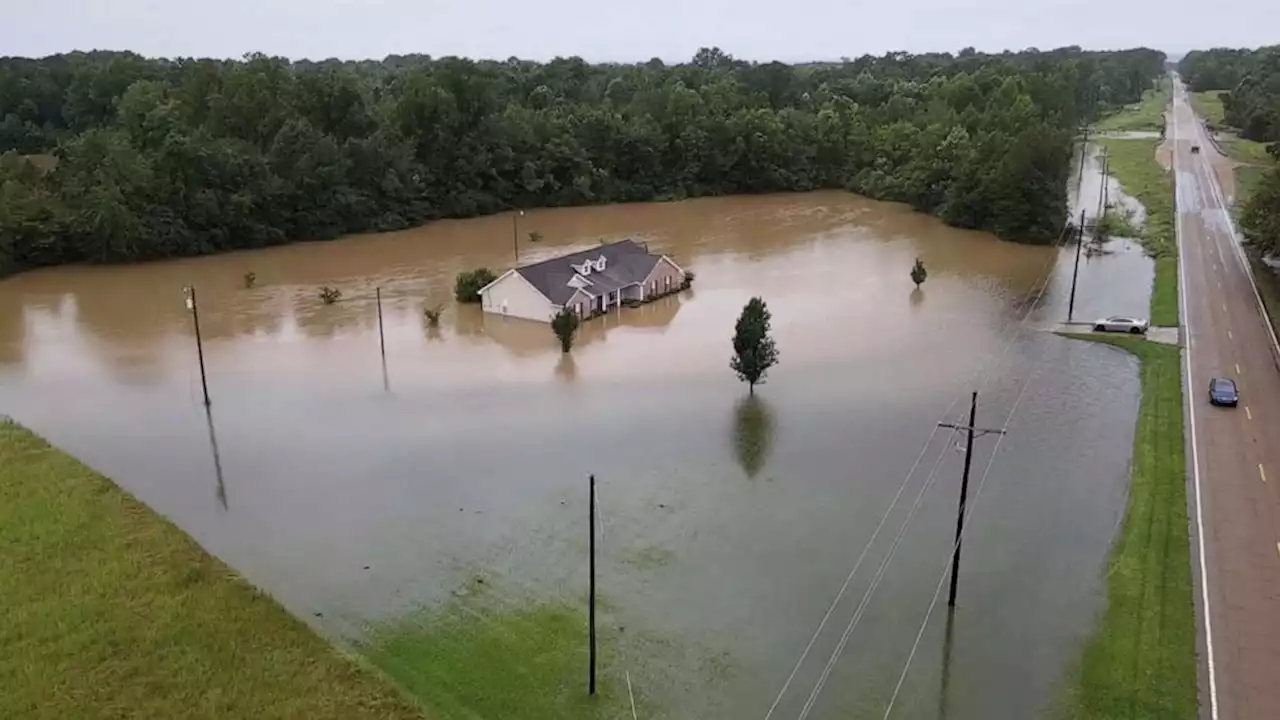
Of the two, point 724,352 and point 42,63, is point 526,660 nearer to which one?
point 724,352

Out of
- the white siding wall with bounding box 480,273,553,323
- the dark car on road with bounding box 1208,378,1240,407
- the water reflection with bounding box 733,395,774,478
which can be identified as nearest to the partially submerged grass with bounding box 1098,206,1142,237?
the dark car on road with bounding box 1208,378,1240,407

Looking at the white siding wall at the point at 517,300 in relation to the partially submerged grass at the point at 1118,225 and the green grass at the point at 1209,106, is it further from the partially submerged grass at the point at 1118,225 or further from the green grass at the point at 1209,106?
the green grass at the point at 1209,106

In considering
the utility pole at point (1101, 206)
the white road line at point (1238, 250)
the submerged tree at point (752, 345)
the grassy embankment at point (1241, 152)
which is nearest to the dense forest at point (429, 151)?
the utility pole at point (1101, 206)

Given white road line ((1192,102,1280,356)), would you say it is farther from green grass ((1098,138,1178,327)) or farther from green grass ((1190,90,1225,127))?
green grass ((1190,90,1225,127))

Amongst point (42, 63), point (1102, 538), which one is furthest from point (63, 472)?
point (42, 63)

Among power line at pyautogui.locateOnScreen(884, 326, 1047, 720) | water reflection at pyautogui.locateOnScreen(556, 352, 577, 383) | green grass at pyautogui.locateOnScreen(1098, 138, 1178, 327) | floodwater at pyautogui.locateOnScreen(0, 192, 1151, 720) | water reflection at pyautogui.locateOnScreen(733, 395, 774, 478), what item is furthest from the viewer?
green grass at pyautogui.locateOnScreen(1098, 138, 1178, 327)

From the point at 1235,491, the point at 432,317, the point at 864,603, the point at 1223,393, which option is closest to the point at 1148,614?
the point at 864,603

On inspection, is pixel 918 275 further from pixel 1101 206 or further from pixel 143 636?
pixel 143 636
